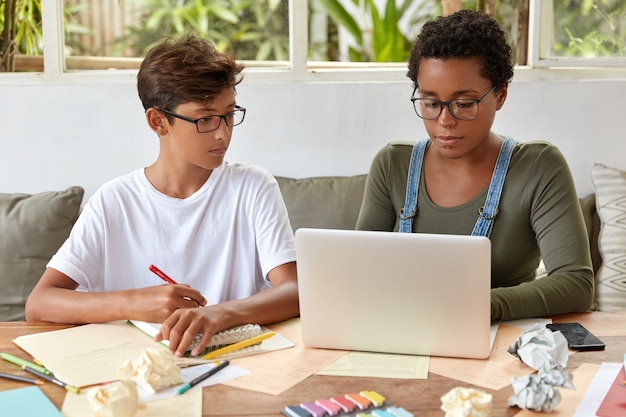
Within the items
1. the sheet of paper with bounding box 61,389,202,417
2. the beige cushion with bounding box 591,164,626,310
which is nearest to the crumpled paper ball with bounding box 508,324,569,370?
the sheet of paper with bounding box 61,389,202,417

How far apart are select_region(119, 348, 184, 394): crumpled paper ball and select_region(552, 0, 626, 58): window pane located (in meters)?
2.12

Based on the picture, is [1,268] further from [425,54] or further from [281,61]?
[425,54]

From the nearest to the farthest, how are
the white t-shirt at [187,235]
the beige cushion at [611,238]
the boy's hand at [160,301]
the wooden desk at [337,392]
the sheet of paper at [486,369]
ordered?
the wooden desk at [337,392] → the sheet of paper at [486,369] → the boy's hand at [160,301] → the white t-shirt at [187,235] → the beige cushion at [611,238]

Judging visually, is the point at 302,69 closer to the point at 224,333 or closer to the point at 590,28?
the point at 590,28

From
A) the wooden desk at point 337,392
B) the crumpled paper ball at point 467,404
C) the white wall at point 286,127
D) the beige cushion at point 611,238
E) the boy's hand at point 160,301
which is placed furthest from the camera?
the white wall at point 286,127

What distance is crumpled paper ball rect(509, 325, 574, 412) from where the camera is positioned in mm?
1251

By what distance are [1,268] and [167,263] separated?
933 mm

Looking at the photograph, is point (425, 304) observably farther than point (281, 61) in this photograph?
No

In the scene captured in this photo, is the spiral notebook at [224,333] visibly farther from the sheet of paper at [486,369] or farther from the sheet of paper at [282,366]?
the sheet of paper at [486,369]

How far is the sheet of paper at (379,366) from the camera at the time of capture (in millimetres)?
1404

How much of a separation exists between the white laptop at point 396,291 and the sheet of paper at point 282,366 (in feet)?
0.14

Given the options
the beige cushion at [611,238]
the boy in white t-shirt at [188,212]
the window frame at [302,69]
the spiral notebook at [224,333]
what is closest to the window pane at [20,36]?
the window frame at [302,69]

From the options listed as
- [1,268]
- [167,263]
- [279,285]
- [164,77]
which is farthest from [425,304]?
[1,268]

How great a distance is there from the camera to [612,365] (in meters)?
1.43
